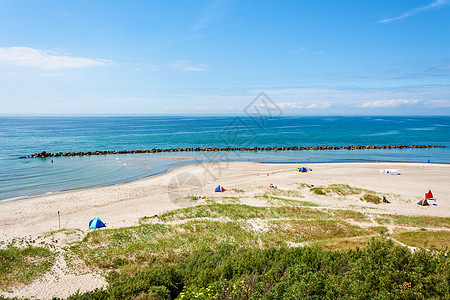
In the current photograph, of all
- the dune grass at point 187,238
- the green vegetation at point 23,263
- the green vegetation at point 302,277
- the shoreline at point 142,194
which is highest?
the green vegetation at point 302,277

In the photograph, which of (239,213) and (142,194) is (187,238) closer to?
(239,213)

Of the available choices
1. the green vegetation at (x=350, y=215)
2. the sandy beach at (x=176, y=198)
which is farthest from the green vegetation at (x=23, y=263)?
the green vegetation at (x=350, y=215)

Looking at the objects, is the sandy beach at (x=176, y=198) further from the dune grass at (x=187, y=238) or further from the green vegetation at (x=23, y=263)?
the dune grass at (x=187, y=238)

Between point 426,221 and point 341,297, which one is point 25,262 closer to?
point 341,297

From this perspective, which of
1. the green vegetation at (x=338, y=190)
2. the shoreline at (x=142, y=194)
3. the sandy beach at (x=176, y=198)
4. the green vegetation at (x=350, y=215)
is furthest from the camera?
the green vegetation at (x=338, y=190)

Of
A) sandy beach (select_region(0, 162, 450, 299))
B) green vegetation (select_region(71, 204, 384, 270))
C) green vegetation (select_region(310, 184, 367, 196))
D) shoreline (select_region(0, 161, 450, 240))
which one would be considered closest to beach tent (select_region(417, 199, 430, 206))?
A: sandy beach (select_region(0, 162, 450, 299))

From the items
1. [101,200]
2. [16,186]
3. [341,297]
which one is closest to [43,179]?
[16,186]
